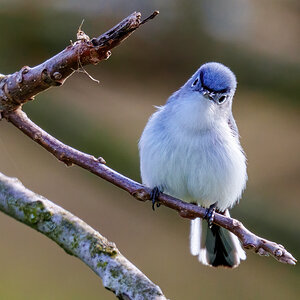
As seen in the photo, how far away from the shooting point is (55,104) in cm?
466

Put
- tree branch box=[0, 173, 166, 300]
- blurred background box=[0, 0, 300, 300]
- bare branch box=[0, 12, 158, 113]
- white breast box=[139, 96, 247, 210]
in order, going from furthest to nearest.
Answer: blurred background box=[0, 0, 300, 300]
white breast box=[139, 96, 247, 210]
tree branch box=[0, 173, 166, 300]
bare branch box=[0, 12, 158, 113]

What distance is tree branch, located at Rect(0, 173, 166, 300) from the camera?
2.12 meters

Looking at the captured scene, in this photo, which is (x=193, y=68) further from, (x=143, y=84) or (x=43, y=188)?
(x=43, y=188)

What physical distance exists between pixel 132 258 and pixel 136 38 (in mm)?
1648

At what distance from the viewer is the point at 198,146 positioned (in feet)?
9.98

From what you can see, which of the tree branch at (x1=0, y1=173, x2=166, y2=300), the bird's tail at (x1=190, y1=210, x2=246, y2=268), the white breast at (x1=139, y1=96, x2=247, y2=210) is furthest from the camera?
the bird's tail at (x1=190, y1=210, x2=246, y2=268)

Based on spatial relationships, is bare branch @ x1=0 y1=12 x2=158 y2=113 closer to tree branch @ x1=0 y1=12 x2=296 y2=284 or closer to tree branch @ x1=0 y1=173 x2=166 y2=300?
tree branch @ x1=0 y1=12 x2=296 y2=284

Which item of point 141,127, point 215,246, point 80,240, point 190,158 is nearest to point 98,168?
point 80,240

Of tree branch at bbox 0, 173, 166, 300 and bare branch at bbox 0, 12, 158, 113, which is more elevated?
bare branch at bbox 0, 12, 158, 113

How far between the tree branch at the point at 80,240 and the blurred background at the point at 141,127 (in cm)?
208

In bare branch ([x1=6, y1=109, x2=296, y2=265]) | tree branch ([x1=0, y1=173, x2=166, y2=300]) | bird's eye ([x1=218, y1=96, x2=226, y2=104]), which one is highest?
bird's eye ([x1=218, y1=96, x2=226, y2=104])

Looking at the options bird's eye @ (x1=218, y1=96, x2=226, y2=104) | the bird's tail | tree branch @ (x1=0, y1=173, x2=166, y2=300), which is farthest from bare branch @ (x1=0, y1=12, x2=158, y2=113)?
the bird's tail

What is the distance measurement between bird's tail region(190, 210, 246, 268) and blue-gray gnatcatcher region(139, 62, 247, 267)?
342 millimetres

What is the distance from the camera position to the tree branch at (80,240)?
83.7 inches
